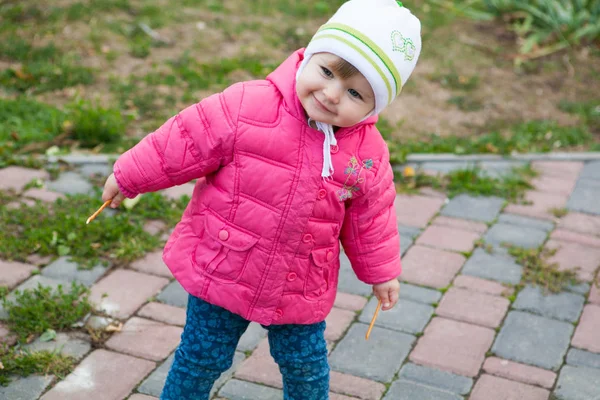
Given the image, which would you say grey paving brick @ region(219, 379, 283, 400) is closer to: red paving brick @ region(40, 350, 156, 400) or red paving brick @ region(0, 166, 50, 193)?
red paving brick @ region(40, 350, 156, 400)

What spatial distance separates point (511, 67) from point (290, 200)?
4668 millimetres

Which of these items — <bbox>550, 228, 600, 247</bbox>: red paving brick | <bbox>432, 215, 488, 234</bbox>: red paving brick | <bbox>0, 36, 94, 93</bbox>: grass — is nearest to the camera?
<bbox>550, 228, 600, 247</bbox>: red paving brick

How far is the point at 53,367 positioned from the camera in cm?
294

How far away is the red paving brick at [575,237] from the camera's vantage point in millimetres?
4078

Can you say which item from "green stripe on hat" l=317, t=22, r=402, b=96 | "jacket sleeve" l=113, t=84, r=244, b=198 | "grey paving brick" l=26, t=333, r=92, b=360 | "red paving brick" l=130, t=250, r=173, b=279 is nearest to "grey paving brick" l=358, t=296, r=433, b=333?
"red paving brick" l=130, t=250, r=173, b=279

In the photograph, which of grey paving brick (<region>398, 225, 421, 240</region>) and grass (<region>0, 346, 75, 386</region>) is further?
grey paving brick (<region>398, 225, 421, 240</region>)

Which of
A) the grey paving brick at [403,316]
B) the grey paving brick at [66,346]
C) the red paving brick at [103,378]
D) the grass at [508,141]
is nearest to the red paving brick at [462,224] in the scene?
the grass at [508,141]

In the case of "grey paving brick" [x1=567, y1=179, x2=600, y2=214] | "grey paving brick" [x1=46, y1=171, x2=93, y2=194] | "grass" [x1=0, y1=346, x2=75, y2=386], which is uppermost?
"grass" [x1=0, y1=346, x2=75, y2=386]

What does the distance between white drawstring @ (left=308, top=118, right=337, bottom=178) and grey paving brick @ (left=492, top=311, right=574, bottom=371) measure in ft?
4.31

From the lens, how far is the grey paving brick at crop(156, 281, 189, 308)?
3.44m

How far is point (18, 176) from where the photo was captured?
4.35 metres

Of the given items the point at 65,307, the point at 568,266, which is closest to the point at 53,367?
the point at 65,307

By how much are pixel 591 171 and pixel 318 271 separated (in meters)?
2.89

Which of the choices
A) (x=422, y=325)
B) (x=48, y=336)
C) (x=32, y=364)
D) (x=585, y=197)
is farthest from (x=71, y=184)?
(x=585, y=197)
